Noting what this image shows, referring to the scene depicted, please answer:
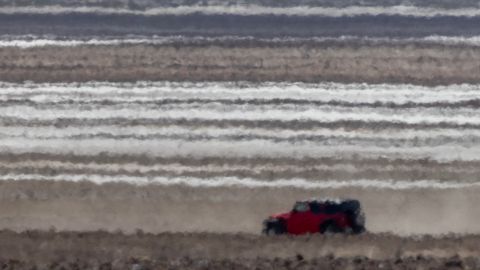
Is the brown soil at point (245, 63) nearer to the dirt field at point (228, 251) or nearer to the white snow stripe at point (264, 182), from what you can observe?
the white snow stripe at point (264, 182)

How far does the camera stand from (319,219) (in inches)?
1265

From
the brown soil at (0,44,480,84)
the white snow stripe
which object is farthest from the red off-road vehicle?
the brown soil at (0,44,480,84)

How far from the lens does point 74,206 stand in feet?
111

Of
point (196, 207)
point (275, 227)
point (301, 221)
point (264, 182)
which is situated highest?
point (264, 182)

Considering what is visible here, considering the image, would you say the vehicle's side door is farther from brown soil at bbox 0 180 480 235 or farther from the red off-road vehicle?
brown soil at bbox 0 180 480 235

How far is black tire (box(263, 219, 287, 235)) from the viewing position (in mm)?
31875

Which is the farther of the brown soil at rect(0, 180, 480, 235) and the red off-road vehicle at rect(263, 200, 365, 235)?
the brown soil at rect(0, 180, 480, 235)

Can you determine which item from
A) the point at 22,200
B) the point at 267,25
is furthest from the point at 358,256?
the point at 267,25

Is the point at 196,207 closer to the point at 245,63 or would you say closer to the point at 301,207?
the point at 301,207

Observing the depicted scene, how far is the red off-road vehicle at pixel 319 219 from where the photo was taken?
31.9 metres

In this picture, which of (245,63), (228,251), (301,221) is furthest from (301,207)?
(245,63)

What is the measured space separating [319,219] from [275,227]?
113 cm

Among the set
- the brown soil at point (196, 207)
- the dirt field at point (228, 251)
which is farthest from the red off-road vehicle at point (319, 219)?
the dirt field at point (228, 251)

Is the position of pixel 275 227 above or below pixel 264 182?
below
